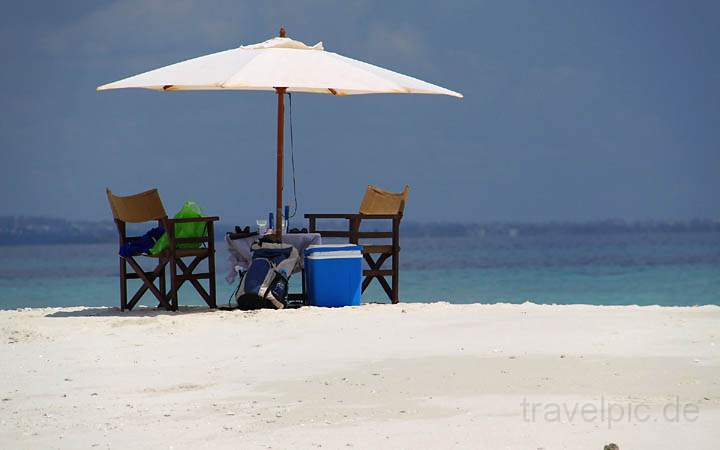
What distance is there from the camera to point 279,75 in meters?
9.06

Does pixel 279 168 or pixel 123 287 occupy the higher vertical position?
pixel 279 168

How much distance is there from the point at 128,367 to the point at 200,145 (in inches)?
3182

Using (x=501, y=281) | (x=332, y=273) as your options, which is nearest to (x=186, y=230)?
(x=332, y=273)

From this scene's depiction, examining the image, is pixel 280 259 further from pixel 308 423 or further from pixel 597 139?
pixel 597 139

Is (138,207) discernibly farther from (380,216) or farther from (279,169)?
(380,216)

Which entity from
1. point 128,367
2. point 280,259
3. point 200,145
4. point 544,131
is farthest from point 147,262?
point 544,131

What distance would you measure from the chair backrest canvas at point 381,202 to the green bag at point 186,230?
→ 1.49 m

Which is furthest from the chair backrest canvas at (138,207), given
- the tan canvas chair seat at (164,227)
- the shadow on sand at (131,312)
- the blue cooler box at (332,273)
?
the blue cooler box at (332,273)

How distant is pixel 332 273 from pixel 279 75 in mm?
1646

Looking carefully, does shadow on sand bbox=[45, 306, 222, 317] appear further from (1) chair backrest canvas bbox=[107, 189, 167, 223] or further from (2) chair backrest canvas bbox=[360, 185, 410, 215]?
(2) chair backrest canvas bbox=[360, 185, 410, 215]

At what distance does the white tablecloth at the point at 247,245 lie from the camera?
9.57 metres
